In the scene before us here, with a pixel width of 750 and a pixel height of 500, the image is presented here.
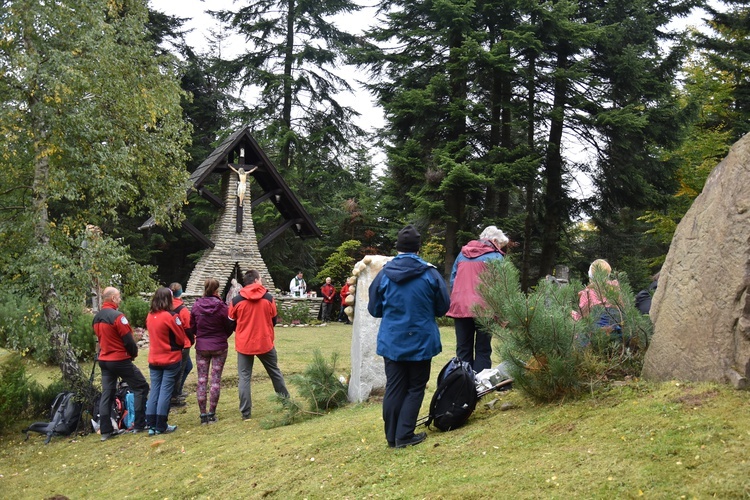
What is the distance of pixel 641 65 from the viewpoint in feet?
66.9

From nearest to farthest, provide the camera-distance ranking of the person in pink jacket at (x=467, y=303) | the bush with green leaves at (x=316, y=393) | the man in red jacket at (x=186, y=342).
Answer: the person in pink jacket at (x=467, y=303) → the bush with green leaves at (x=316, y=393) → the man in red jacket at (x=186, y=342)

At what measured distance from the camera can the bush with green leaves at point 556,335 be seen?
4.53 metres

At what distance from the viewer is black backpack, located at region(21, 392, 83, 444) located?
26.3 feet

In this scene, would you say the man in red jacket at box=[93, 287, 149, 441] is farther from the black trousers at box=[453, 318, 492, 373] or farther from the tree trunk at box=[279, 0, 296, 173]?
the tree trunk at box=[279, 0, 296, 173]

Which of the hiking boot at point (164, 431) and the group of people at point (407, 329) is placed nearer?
the group of people at point (407, 329)

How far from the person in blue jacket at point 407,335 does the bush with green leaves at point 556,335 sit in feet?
1.31

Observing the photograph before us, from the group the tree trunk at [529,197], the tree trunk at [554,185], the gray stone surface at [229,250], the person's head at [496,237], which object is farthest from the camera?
the tree trunk at [554,185]

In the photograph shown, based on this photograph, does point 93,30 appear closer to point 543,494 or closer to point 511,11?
point 543,494

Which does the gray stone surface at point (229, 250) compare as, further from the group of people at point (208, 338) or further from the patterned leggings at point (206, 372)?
the patterned leggings at point (206, 372)

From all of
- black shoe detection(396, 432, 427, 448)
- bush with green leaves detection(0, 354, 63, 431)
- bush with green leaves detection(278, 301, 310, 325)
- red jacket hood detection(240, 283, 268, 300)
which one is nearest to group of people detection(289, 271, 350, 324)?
bush with green leaves detection(278, 301, 310, 325)

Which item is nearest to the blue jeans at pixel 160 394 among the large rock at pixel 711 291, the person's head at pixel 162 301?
the person's head at pixel 162 301

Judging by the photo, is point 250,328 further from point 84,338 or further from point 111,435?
point 84,338

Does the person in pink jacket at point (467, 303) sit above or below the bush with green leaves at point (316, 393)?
above

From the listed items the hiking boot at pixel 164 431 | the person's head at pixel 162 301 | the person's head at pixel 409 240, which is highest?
the person's head at pixel 409 240
